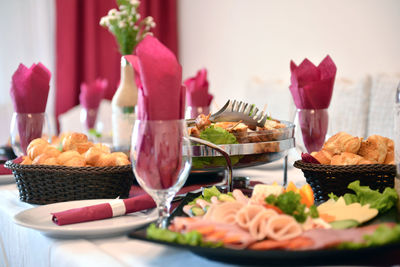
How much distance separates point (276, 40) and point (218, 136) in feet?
8.90

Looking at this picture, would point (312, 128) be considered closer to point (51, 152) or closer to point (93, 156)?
point (93, 156)

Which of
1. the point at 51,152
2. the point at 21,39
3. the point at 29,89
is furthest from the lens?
the point at 21,39

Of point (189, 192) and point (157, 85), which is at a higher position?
point (157, 85)

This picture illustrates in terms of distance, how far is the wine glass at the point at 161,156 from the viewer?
701mm

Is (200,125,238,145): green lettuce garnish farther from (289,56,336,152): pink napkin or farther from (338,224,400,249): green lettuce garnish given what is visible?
(338,224,400,249): green lettuce garnish

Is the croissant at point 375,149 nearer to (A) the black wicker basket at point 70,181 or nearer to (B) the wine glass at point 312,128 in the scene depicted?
(B) the wine glass at point 312,128

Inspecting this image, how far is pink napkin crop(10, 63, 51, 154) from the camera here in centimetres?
132

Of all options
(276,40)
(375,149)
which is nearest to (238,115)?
(375,149)

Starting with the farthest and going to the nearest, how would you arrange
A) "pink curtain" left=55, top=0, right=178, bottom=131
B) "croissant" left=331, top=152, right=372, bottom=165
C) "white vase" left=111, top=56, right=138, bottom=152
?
1. "pink curtain" left=55, top=0, right=178, bottom=131
2. "white vase" left=111, top=56, right=138, bottom=152
3. "croissant" left=331, top=152, right=372, bottom=165

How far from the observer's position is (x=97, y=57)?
166 inches

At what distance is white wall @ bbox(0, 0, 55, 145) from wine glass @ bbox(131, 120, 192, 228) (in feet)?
10.6

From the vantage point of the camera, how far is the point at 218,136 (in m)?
1.05

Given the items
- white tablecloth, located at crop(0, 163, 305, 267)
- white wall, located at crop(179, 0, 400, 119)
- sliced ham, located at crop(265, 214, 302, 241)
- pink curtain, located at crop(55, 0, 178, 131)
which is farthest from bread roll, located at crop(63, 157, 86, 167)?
pink curtain, located at crop(55, 0, 178, 131)

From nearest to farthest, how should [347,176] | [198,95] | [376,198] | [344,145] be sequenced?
[376,198] → [347,176] → [344,145] → [198,95]
